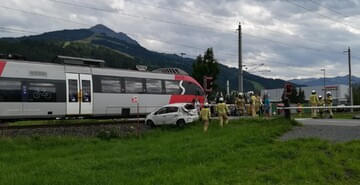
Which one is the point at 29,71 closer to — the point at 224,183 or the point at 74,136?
the point at 74,136

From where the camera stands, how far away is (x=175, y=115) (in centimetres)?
1977

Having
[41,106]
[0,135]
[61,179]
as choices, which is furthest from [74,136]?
[61,179]

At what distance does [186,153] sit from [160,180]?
2.80m

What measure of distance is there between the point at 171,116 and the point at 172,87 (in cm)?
676

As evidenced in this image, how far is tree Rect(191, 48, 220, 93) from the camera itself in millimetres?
45438

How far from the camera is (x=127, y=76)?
23578 millimetres

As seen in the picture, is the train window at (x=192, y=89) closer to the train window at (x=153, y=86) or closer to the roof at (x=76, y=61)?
the train window at (x=153, y=86)

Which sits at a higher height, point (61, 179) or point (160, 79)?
point (160, 79)

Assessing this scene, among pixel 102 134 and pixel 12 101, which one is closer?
pixel 102 134

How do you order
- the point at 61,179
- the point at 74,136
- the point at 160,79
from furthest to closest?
the point at 160,79, the point at 74,136, the point at 61,179

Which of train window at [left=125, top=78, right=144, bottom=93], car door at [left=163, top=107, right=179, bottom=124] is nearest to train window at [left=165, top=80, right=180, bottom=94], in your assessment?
train window at [left=125, top=78, right=144, bottom=93]

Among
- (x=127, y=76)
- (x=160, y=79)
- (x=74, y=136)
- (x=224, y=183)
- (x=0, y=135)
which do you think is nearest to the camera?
(x=224, y=183)

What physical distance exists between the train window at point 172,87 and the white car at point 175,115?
5.81m

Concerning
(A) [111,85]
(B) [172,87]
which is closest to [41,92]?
(A) [111,85]
